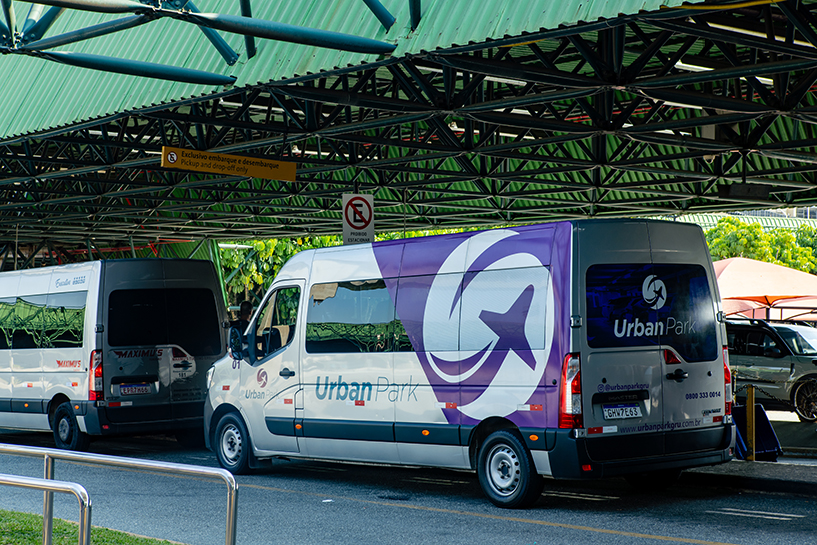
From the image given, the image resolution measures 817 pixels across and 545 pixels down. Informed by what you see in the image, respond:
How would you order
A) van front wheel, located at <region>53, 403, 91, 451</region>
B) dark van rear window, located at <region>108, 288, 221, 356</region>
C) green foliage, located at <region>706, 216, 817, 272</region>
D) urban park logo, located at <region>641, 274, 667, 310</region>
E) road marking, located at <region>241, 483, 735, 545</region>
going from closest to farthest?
road marking, located at <region>241, 483, 735, 545</region>
urban park logo, located at <region>641, 274, 667, 310</region>
dark van rear window, located at <region>108, 288, 221, 356</region>
van front wheel, located at <region>53, 403, 91, 451</region>
green foliage, located at <region>706, 216, 817, 272</region>

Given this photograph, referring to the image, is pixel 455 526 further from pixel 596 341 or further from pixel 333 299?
pixel 333 299

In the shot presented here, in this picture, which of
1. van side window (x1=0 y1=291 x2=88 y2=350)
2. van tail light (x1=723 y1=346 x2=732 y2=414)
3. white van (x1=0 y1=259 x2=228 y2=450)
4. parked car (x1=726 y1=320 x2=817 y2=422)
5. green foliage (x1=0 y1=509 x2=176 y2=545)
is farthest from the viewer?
parked car (x1=726 y1=320 x2=817 y2=422)

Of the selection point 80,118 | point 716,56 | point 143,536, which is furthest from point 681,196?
point 143,536

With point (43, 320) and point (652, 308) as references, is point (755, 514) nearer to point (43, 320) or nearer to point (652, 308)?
point (652, 308)

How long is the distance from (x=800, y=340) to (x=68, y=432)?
13.5m

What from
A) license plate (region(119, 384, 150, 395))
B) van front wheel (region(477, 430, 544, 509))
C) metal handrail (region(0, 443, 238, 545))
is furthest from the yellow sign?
metal handrail (region(0, 443, 238, 545))

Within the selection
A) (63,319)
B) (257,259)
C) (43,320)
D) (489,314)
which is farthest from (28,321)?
(257,259)

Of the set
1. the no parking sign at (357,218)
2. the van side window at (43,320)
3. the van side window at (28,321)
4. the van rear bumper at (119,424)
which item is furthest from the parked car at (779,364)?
the van side window at (28,321)

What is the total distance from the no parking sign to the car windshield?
8.57 m

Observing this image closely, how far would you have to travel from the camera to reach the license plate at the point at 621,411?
354 inches

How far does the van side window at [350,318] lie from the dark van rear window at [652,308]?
7.95 ft

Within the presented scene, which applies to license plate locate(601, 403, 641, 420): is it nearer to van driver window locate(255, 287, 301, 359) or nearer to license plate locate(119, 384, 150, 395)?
van driver window locate(255, 287, 301, 359)

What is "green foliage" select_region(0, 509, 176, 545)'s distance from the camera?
6836mm

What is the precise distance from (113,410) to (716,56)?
1131 centimetres
